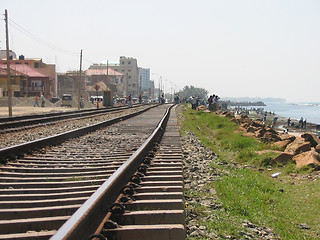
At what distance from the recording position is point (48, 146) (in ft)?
31.4

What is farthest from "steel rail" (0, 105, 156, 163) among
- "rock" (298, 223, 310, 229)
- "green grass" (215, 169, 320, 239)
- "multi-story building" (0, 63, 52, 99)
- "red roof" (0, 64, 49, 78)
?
"red roof" (0, 64, 49, 78)

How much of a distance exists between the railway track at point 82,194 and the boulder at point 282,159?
341 cm

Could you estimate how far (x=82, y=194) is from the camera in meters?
4.61

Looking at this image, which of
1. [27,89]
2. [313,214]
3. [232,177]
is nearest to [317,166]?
[232,177]

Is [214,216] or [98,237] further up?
[98,237]

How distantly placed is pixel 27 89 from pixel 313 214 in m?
69.4

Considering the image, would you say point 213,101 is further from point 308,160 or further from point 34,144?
point 34,144

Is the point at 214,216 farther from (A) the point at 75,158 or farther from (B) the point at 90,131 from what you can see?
(B) the point at 90,131

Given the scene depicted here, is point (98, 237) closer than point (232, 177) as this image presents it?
Yes

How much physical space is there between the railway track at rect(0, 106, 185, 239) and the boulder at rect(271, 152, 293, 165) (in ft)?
11.2

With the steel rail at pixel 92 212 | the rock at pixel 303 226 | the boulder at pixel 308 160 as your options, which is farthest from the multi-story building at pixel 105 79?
the steel rail at pixel 92 212

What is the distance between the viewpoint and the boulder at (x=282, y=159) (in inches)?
414

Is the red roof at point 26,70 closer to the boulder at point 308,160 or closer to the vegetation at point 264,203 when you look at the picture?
the boulder at point 308,160

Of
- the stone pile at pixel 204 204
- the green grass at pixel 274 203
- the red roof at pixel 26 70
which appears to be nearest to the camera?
the stone pile at pixel 204 204
